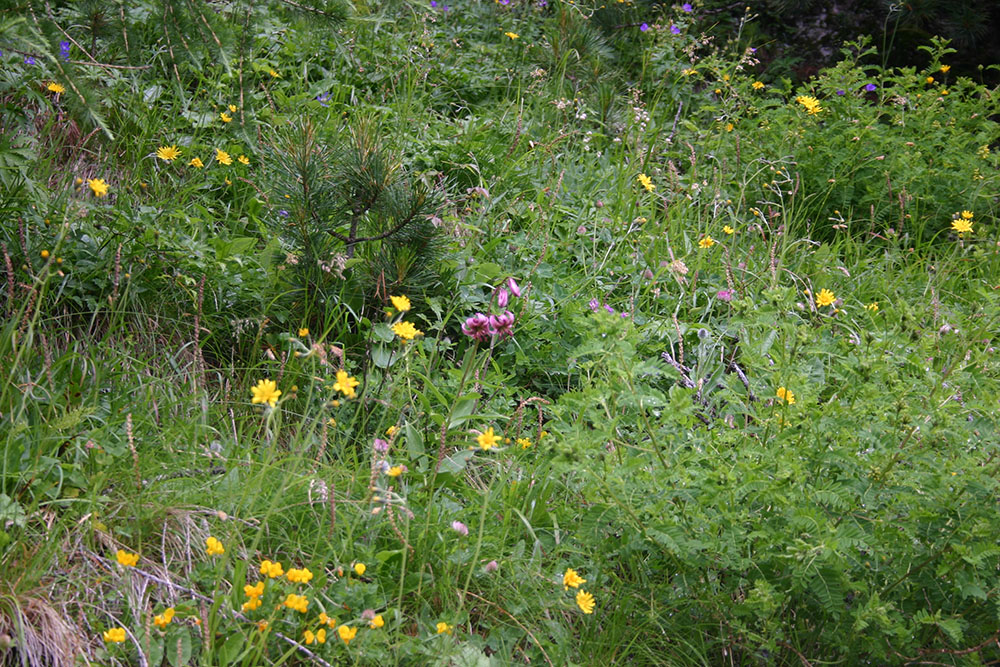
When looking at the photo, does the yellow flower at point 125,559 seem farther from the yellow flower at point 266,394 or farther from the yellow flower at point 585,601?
the yellow flower at point 585,601

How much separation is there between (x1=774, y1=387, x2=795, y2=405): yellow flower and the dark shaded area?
145 inches

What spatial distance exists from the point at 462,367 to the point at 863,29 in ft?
12.8

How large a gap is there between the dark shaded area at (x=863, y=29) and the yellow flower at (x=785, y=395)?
3.69 metres

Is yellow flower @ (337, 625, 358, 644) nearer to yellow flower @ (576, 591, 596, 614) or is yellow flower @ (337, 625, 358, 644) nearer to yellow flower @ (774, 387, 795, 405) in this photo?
yellow flower @ (576, 591, 596, 614)

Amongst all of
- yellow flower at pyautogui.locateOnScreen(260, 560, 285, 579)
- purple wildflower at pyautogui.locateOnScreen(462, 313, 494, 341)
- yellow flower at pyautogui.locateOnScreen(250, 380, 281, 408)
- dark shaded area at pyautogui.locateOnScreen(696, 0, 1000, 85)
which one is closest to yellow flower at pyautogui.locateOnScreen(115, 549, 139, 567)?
yellow flower at pyautogui.locateOnScreen(260, 560, 285, 579)

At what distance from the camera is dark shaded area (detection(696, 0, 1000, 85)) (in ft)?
16.0

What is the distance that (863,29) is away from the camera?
202 inches

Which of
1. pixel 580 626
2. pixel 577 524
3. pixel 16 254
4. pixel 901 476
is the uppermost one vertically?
pixel 901 476

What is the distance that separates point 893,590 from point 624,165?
263 cm

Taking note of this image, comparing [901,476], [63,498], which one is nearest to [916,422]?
[901,476]

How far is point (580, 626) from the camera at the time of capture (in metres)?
2.00

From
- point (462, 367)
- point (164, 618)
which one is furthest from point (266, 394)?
point (462, 367)

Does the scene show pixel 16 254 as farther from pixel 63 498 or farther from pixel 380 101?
pixel 380 101

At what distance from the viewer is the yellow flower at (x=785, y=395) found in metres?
1.84
